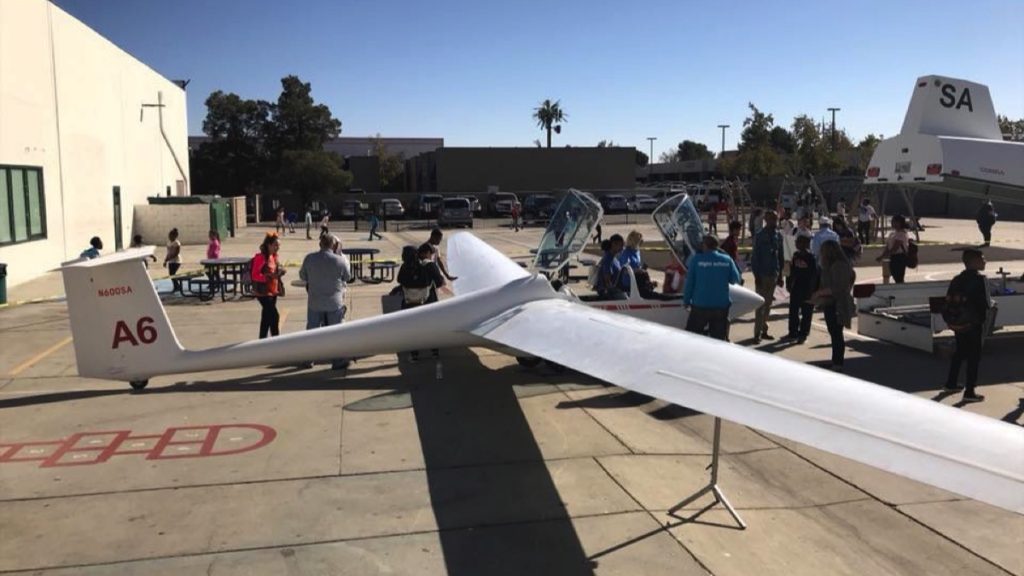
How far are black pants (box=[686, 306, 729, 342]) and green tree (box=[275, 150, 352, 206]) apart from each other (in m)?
53.7

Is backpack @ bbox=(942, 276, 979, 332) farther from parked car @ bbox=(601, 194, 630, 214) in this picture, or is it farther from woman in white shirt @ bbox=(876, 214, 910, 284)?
parked car @ bbox=(601, 194, 630, 214)

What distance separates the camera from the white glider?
3182mm

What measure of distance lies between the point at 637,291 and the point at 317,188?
53191mm

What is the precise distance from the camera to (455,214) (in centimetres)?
4397

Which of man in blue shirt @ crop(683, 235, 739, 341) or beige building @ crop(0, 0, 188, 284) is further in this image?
beige building @ crop(0, 0, 188, 284)

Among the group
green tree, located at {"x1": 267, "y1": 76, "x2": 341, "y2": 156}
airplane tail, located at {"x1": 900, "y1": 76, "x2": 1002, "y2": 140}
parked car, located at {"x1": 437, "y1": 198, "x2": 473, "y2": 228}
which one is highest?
green tree, located at {"x1": 267, "y1": 76, "x2": 341, "y2": 156}

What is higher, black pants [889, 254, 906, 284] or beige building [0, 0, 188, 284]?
beige building [0, 0, 188, 284]

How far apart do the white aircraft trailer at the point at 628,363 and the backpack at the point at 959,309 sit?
351 cm

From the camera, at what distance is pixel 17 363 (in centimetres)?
979

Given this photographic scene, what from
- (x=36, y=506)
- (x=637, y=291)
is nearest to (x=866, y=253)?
(x=637, y=291)

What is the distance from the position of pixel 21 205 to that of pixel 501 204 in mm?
37949

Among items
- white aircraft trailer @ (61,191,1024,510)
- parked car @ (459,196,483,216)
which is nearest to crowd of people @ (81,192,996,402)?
white aircraft trailer @ (61,191,1024,510)

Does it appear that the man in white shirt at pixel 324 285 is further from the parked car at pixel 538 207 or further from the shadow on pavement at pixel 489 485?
the parked car at pixel 538 207

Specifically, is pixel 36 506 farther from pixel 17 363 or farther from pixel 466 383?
pixel 17 363
